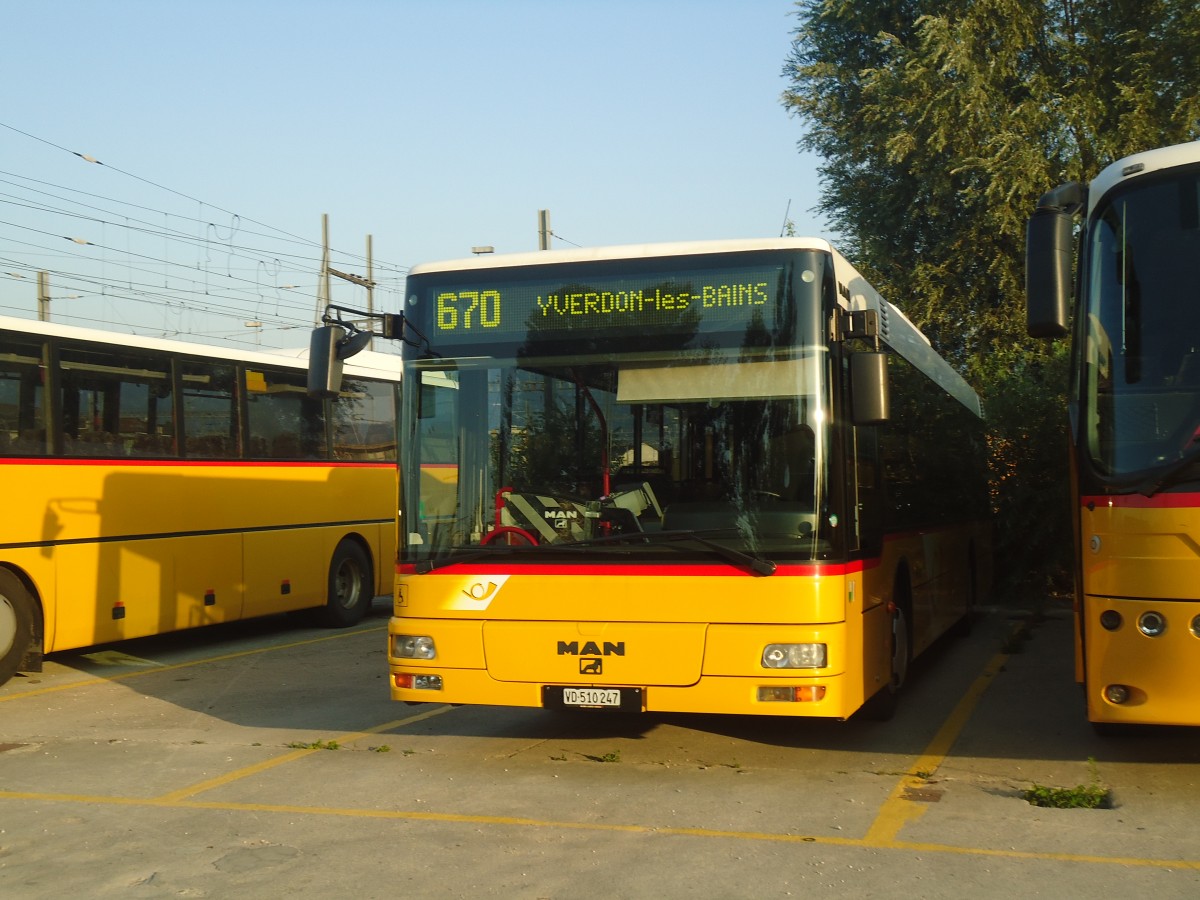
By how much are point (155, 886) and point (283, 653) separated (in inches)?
350

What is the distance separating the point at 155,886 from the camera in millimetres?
5617

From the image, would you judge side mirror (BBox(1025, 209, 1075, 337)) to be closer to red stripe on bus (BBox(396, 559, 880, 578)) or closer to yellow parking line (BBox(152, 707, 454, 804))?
red stripe on bus (BBox(396, 559, 880, 578))

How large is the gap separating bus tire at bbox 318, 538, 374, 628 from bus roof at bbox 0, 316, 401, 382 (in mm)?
2355

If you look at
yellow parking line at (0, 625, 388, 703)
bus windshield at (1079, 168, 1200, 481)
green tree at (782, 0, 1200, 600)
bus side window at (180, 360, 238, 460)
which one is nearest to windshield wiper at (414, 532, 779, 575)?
bus windshield at (1079, 168, 1200, 481)

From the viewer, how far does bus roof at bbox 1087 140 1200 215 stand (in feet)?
23.3

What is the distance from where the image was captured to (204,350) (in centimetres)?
1476

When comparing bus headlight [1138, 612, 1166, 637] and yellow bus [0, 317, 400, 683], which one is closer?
bus headlight [1138, 612, 1166, 637]

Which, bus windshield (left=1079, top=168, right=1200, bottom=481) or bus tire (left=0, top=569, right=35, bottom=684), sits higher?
bus windshield (left=1079, top=168, right=1200, bottom=481)

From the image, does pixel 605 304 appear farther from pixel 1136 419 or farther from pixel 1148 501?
pixel 1148 501

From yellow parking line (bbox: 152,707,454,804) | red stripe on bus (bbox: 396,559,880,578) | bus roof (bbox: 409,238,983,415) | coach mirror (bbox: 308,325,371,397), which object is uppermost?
bus roof (bbox: 409,238,983,415)

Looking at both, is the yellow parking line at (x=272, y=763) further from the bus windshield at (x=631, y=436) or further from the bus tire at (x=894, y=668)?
the bus tire at (x=894, y=668)

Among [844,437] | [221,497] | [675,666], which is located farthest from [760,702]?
[221,497]

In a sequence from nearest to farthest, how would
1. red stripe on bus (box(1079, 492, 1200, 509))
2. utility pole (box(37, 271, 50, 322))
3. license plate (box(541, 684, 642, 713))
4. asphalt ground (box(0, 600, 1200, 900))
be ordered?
asphalt ground (box(0, 600, 1200, 900))
red stripe on bus (box(1079, 492, 1200, 509))
license plate (box(541, 684, 642, 713))
utility pole (box(37, 271, 50, 322))

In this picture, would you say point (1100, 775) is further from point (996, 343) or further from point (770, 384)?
point (996, 343)
